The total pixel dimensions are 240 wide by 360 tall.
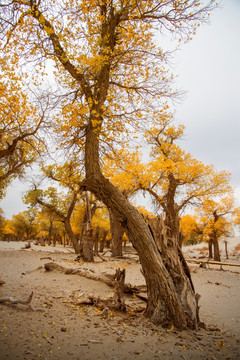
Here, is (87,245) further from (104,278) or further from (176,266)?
(176,266)

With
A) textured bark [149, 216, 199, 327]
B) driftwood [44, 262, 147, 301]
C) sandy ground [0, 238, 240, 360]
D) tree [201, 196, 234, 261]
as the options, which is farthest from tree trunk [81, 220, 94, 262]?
tree [201, 196, 234, 261]

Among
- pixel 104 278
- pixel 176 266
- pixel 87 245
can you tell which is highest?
pixel 176 266

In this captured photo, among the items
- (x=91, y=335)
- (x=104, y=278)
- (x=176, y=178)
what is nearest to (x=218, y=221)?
(x=176, y=178)

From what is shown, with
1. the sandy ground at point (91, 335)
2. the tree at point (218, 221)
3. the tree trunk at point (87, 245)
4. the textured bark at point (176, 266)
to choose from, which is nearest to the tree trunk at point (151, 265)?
the textured bark at point (176, 266)

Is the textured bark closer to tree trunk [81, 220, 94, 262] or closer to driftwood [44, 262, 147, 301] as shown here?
driftwood [44, 262, 147, 301]

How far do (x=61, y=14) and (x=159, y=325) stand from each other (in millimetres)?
7251

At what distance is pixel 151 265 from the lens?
13.6 ft

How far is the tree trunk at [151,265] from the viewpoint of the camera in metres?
4.00

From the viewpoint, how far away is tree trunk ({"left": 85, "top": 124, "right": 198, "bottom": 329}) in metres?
4.00

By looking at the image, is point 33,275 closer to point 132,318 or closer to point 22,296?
point 22,296

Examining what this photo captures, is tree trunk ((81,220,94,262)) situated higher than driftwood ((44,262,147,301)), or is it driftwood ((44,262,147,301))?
tree trunk ((81,220,94,262))

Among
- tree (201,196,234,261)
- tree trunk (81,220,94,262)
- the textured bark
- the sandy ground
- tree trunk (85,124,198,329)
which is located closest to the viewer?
the sandy ground

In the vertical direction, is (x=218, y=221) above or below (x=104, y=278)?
above

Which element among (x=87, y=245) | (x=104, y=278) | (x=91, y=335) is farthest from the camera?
(x=87, y=245)
